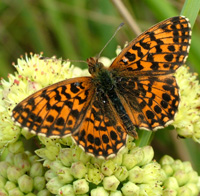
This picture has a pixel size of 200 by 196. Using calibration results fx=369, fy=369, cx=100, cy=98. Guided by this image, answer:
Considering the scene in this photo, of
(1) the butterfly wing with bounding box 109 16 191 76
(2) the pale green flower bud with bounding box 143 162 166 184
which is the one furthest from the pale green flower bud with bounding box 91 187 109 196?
(1) the butterfly wing with bounding box 109 16 191 76

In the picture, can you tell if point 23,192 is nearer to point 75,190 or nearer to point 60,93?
point 75,190

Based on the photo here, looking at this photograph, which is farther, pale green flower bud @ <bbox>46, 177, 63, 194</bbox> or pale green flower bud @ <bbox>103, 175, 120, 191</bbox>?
pale green flower bud @ <bbox>46, 177, 63, 194</bbox>

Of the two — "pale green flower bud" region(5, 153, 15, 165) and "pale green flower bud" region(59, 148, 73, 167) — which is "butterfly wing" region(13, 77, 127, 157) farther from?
"pale green flower bud" region(5, 153, 15, 165)

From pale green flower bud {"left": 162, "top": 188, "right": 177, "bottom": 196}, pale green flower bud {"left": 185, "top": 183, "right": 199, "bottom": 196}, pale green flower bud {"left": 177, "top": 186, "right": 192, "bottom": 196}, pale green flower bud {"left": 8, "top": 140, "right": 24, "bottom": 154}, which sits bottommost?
pale green flower bud {"left": 185, "top": 183, "right": 199, "bottom": 196}

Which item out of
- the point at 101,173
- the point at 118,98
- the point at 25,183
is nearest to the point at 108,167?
the point at 101,173

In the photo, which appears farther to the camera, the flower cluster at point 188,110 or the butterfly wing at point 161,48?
the flower cluster at point 188,110

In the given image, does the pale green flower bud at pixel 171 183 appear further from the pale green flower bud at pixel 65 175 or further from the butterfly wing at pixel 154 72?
the pale green flower bud at pixel 65 175

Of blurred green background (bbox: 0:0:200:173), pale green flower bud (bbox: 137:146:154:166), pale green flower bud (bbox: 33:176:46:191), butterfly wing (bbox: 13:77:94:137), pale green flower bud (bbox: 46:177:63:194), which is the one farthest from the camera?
blurred green background (bbox: 0:0:200:173)

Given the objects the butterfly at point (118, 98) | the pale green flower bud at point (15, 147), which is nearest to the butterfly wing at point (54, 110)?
the butterfly at point (118, 98)
